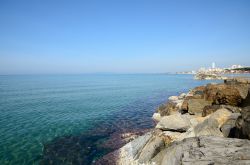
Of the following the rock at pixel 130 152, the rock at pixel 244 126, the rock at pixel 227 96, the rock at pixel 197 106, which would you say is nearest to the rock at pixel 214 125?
the rock at pixel 244 126

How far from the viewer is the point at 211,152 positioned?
955 centimetres

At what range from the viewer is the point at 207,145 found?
34.3ft

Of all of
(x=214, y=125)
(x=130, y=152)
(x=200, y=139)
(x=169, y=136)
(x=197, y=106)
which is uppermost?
(x=200, y=139)

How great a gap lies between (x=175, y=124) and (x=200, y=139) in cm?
620

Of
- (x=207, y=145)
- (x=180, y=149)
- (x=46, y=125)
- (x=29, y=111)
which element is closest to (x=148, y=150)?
(x=180, y=149)

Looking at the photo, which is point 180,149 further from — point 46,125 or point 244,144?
point 46,125

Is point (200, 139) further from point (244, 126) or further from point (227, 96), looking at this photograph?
point (227, 96)

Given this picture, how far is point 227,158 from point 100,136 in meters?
16.0

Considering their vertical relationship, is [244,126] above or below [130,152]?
above

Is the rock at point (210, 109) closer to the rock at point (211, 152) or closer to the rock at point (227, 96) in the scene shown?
the rock at point (227, 96)

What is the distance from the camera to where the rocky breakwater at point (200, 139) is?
9359mm

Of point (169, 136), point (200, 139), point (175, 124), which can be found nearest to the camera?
point (200, 139)

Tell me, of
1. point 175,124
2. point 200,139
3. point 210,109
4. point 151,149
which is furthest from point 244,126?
point 210,109

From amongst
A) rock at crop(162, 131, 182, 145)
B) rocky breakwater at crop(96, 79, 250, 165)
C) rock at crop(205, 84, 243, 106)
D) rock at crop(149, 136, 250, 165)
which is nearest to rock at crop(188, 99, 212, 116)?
rocky breakwater at crop(96, 79, 250, 165)
